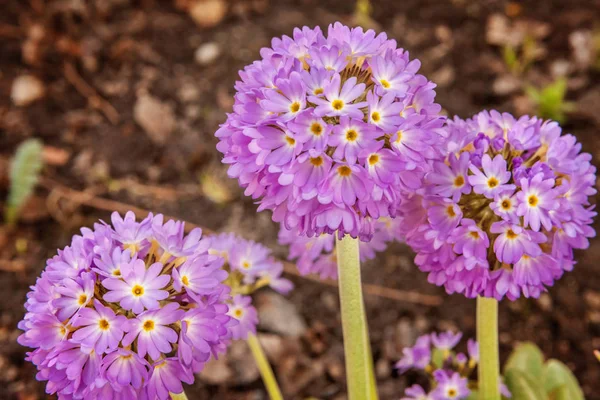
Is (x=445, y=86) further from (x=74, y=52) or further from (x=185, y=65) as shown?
(x=74, y=52)

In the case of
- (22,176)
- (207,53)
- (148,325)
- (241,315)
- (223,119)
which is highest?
(207,53)

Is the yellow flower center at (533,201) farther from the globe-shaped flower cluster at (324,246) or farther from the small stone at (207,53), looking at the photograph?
the small stone at (207,53)

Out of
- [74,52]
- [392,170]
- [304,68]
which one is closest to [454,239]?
[392,170]

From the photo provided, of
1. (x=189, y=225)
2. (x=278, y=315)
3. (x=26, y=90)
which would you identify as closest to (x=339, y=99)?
(x=278, y=315)

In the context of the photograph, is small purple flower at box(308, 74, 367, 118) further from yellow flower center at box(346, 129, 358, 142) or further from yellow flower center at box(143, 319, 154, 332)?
yellow flower center at box(143, 319, 154, 332)

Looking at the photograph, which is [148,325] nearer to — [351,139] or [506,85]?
[351,139]

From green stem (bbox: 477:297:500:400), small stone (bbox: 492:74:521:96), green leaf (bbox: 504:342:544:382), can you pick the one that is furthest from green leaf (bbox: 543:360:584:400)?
small stone (bbox: 492:74:521:96)
